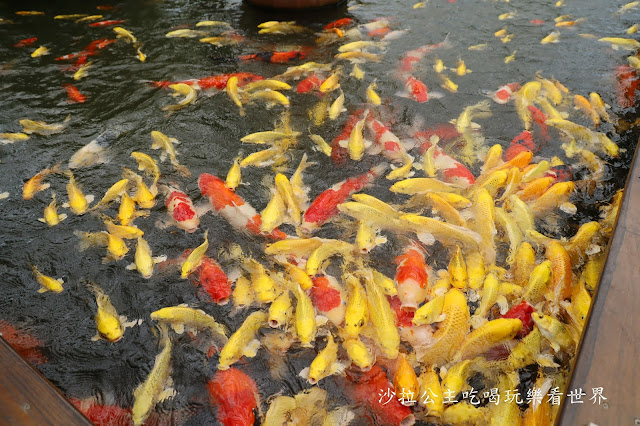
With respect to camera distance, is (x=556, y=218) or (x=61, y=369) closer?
(x=61, y=369)

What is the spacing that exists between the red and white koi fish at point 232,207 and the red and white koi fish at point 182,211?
202mm

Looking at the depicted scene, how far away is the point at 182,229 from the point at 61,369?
1.40 m

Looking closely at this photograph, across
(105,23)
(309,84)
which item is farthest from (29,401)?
(105,23)

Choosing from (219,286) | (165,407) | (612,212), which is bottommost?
(165,407)

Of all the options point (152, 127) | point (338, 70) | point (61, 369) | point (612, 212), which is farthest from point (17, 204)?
point (612, 212)

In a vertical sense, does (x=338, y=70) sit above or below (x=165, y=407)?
above

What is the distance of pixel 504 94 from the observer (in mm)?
5418

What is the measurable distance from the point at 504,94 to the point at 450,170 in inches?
77.5

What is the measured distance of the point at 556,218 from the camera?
12.6ft

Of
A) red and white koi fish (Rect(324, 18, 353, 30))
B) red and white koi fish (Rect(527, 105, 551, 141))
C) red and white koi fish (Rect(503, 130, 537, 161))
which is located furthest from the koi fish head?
red and white koi fish (Rect(324, 18, 353, 30))

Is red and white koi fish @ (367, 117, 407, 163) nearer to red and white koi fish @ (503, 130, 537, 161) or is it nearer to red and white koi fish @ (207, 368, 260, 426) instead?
red and white koi fish @ (503, 130, 537, 161)

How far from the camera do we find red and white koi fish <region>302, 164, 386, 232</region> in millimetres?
3789

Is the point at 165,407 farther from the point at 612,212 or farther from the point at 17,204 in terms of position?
the point at 612,212

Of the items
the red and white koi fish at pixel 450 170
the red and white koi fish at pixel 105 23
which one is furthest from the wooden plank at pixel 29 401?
the red and white koi fish at pixel 105 23
